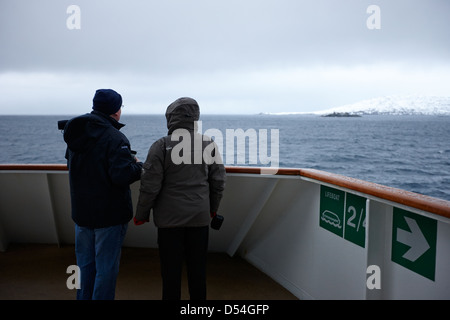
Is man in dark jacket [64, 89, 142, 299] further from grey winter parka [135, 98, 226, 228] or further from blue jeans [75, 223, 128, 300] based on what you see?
grey winter parka [135, 98, 226, 228]

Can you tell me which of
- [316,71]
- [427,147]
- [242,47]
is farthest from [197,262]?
[316,71]

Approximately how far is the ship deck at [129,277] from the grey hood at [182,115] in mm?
1283

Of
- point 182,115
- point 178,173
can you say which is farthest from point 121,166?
point 182,115

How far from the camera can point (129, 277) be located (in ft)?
9.37

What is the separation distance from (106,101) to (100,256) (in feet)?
2.54

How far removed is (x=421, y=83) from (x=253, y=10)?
136ft

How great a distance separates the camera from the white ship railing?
1644mm

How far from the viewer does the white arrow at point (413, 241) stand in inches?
64.6

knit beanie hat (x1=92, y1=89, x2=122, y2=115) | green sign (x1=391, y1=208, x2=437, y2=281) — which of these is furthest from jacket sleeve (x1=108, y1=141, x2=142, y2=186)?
green sign (x1=391, y1=208, x2=437, y2=281)

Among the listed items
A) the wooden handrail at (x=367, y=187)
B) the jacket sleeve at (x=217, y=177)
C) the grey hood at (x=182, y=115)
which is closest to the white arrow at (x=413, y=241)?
the wooden handrail at (x=367, y=187)

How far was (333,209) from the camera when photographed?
7.37ft

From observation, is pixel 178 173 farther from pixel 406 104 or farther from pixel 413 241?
pixel 406 104

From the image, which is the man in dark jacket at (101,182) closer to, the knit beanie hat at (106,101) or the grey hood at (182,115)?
the knit beanie hat at (106,101)
